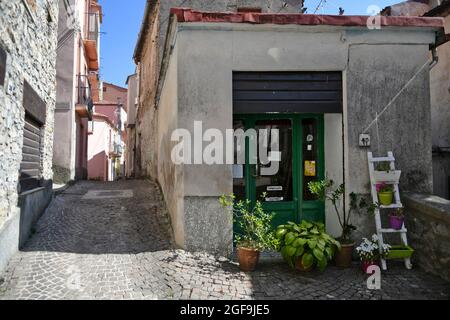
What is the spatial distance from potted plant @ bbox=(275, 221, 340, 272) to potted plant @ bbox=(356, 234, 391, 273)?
0.34 m

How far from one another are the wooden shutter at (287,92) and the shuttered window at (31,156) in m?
3.75

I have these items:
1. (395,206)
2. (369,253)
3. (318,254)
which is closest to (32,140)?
(318,254)

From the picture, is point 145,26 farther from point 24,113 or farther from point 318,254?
point 318,254

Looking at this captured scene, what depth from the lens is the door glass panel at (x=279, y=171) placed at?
5.23m

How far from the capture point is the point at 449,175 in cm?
923

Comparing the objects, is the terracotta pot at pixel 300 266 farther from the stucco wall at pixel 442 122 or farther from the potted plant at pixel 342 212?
the stucco wall at pixel 442 122

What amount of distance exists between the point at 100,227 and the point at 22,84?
2760mm

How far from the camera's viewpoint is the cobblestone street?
3553mm

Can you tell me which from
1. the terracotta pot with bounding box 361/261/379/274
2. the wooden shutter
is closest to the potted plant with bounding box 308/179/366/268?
the terracotta pot with bounding box 361/261/379/274

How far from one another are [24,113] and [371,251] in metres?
5.81

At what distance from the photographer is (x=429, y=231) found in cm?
432

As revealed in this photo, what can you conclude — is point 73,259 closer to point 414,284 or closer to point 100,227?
point 100,227

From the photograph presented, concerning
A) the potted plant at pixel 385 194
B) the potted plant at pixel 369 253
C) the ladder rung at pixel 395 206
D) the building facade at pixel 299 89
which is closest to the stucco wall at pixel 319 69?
the building facade at pixel 299 89

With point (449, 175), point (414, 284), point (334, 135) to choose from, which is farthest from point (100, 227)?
point (449, 175)
